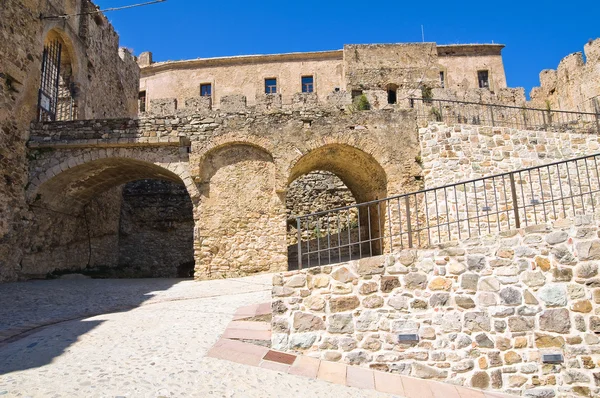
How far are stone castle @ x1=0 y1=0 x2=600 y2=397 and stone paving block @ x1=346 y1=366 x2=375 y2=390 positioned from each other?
171mm

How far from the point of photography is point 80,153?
10922 millimetres

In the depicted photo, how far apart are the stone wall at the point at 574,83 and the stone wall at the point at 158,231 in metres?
15.4

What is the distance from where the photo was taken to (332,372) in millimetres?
4645

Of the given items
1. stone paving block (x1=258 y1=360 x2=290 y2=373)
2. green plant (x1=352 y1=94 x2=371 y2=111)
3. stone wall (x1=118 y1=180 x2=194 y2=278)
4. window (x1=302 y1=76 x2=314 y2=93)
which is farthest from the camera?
window (x1=302 y1=76 x2=314 y2=93)

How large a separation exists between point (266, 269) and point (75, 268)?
264 inches

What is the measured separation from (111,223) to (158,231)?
168 centimetres

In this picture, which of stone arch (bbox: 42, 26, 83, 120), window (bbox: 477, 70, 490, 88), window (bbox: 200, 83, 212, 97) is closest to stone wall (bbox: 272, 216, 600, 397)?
stone arch (bbox: 42, 26, 83, 120)

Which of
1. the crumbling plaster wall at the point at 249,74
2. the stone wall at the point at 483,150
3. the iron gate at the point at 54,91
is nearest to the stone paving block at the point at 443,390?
the stone wall at the point at 483,150

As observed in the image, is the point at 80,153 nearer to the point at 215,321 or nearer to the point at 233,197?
the point at 233,197

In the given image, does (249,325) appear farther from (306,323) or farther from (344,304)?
(344,304)

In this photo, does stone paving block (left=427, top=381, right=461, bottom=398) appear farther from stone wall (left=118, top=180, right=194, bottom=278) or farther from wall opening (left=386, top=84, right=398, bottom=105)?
wall opening (left=386, top=84, right=398, bottom=105)

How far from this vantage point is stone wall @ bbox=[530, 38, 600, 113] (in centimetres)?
1859

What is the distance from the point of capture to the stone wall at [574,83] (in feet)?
61.0

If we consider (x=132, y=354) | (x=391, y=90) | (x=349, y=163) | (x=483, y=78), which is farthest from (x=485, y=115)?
(x=483, y=78)
